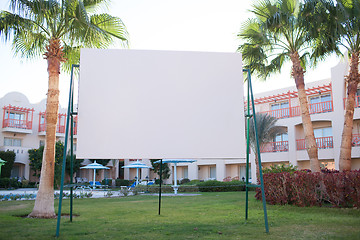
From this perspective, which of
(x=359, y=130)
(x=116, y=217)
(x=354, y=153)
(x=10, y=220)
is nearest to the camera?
(x=10, y=220)

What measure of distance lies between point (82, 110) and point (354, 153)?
19853 millimetres

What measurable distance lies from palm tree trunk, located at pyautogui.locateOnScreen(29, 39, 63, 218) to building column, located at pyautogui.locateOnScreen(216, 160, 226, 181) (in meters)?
23.5

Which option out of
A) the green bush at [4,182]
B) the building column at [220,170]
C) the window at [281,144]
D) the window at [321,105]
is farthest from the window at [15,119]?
the window at [321,105]

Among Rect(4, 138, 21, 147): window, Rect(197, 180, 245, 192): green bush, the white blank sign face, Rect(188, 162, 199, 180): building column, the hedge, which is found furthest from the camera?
Rect(4, 138, 21, 147): window

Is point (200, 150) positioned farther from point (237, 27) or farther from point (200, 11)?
point (237, 27)

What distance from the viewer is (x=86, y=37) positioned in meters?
9.61

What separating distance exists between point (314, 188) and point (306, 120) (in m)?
3.57

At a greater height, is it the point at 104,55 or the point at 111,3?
the point at 111,3

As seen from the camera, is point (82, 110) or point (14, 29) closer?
point (82, 110)

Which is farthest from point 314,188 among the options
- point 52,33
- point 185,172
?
point 185,172

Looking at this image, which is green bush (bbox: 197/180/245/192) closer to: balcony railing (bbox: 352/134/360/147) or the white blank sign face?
balcony railing (bbox: 352/134/360/147)

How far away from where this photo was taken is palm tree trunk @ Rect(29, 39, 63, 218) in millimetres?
8695

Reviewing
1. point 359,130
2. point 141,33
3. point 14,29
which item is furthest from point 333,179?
point 359,130

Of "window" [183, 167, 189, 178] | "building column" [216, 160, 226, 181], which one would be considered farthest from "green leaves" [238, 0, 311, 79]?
"window" [183, 167, 189, 178]
